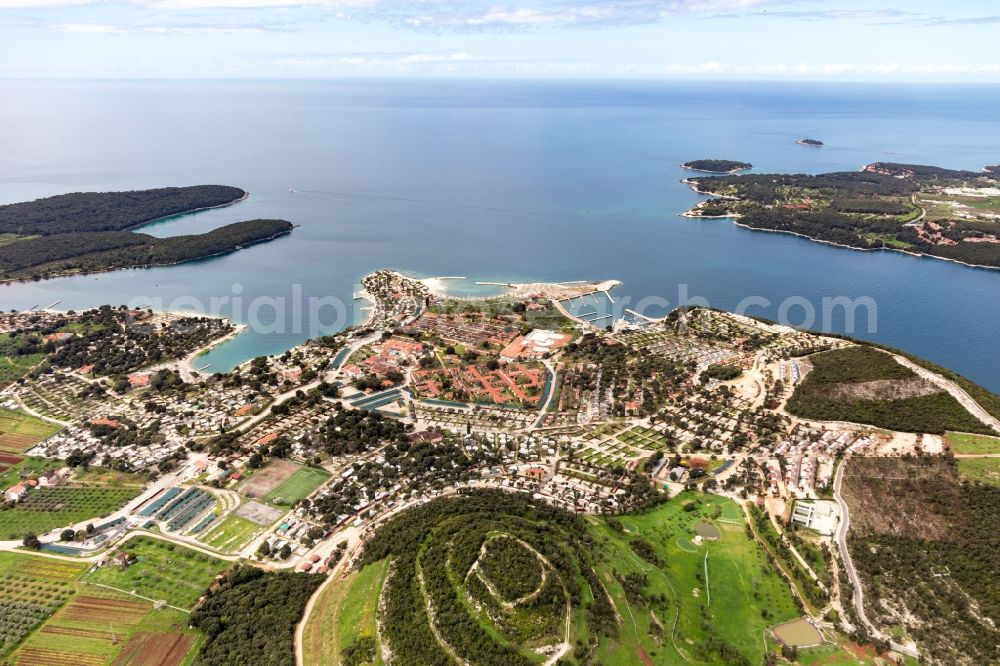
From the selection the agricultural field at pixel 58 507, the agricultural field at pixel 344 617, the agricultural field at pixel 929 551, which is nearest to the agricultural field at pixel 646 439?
the agricultural field at pixel 929 551

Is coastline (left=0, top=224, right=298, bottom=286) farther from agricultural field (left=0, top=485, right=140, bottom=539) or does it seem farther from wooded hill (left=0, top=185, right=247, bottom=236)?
agricultural field (left=0, top=485, right=140, bottom=539)

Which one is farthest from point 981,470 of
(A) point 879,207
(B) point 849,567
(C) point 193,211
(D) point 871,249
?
(C) point 193,211

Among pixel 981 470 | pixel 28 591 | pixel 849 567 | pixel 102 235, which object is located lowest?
pixel 28 591

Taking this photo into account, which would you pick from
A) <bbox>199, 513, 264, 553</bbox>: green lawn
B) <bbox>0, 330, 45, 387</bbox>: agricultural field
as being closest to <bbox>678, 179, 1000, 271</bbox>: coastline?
<bbox>199, 513, 264, 553</bbox>: green lawn

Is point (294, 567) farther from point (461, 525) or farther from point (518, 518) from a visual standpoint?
point (518, 518)

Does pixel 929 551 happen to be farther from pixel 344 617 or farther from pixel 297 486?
pixel 297 486

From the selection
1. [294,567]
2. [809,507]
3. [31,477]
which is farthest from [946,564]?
[31,477]

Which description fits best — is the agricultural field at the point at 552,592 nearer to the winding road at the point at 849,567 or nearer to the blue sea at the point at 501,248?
the winding road at the point at 849,567
